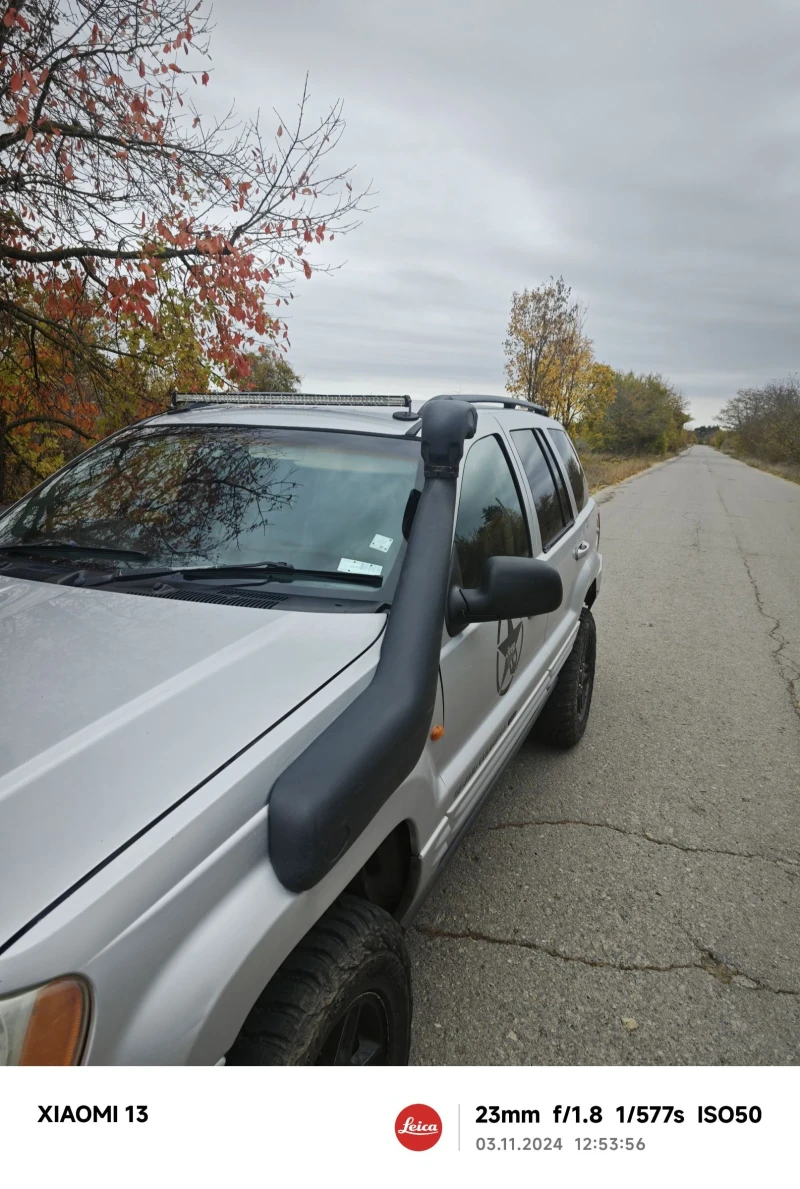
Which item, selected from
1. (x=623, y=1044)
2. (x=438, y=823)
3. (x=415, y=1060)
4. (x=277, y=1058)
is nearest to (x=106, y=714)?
(x=277, y=1058)

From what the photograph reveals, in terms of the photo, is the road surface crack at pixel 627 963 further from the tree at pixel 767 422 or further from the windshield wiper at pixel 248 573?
the tree at pixel 767 422

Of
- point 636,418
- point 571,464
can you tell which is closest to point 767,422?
point 636,418

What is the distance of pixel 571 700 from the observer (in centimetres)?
395

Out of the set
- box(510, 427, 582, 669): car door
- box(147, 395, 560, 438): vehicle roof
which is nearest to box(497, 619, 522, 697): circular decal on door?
box(510, 427, 582, 669): car door

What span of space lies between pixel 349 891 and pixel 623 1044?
103cm

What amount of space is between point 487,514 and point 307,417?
2.49 ft

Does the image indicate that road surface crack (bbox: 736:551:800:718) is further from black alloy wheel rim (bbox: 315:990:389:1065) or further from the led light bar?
black alloy wheel rim (bbox: 315:990:389:1065)

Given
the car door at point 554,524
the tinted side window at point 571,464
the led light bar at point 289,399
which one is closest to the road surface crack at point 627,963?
the car door at point 554,524

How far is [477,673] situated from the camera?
2.40 meters

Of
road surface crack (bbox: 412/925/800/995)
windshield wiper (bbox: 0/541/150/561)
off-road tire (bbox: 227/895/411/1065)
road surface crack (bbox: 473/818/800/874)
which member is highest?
windshield wiper (bbox: 0/541/150/561)

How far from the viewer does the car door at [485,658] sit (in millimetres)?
2238

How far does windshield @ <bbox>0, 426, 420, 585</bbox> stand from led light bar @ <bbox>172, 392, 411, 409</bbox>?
425 millimetres

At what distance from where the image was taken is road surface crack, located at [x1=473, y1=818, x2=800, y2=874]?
128 inches
